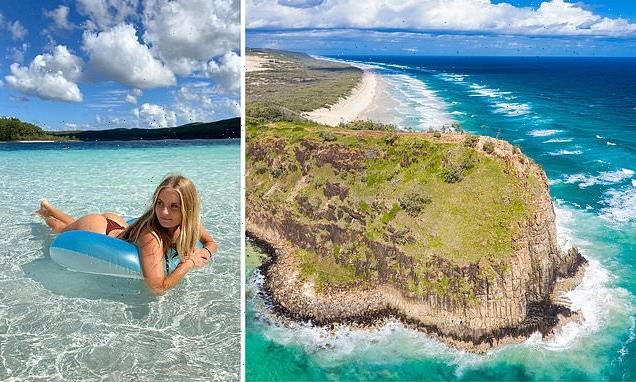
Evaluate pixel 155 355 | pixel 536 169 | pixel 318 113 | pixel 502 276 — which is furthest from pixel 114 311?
pixel 318 113

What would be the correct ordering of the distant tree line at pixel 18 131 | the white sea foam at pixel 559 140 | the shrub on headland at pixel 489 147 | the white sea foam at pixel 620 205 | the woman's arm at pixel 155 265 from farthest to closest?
the distant tree line at pixel 18 131 → the white sea foam at pixel 559 140 → the white sea foam at pixel 620 205 → the shrub on headland at pixel 489 147 → the woman's arm at pixel 155 265

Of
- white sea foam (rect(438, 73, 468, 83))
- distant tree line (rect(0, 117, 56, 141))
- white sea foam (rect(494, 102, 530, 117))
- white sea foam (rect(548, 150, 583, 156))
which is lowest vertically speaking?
white sea foam (rect(548, 150, 583, 156))

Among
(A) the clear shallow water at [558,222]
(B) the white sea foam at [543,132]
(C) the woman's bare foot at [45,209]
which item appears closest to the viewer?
(A) the clear shallow water at [558,222]

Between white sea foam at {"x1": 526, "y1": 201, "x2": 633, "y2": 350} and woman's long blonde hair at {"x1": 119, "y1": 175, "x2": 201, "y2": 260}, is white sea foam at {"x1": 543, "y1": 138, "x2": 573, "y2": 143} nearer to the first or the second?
white sea foam at {"x1": 526, "y1": 201, "x2": 633, "y2": 350}

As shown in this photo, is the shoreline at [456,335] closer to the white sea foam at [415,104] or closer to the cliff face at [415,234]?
the cliff face at [415,234]

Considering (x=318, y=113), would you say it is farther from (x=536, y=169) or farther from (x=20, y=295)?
(x=20, y=295)

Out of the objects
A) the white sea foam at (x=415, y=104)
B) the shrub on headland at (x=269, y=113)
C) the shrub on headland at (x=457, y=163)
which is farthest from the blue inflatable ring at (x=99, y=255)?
the white sea foam at (x=415, y=104)

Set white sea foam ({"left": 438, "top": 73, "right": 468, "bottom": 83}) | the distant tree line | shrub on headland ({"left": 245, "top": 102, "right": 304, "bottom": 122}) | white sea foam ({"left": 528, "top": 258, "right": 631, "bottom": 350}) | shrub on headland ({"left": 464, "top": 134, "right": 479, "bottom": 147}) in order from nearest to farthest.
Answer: white sea foam ({"left": 528, "top": 258, "right": 631, "bottom": 350}) → shrub on headland ({"left": 464, "top": 134, "right": 479, "bottom": 147}) → shrub on headland ({"left": 245, "top": 102, "right": 304, "bottom": 122}) → the distant tree line → white sea foam ({"left": 438, "top": 73, "right": 468, "bottom": 83})

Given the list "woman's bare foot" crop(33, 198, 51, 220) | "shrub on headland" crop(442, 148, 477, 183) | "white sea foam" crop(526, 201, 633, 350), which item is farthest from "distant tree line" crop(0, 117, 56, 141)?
"white sea foam" crop(526, 201, 633, 350)
